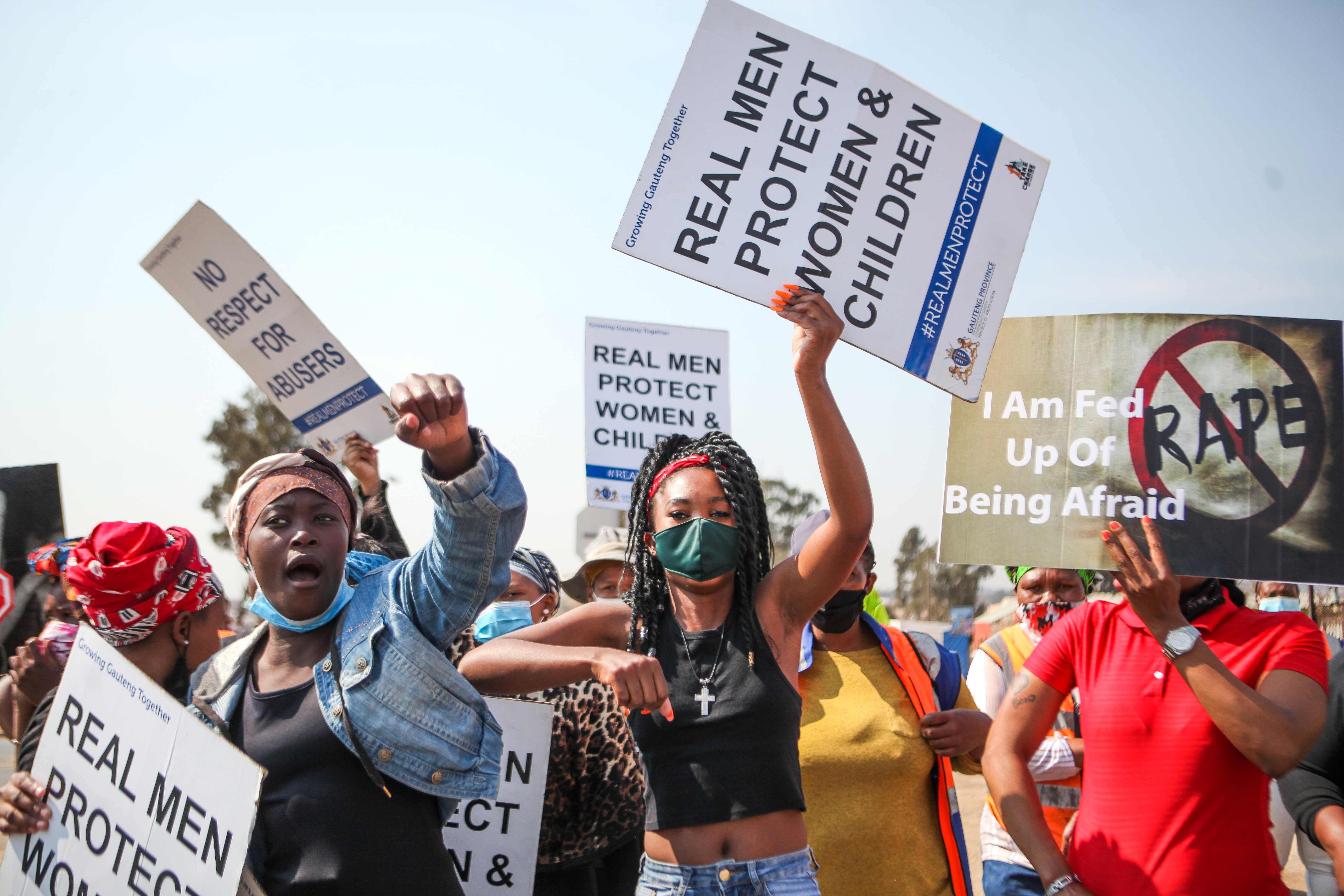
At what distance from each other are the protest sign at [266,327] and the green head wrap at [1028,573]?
350cm

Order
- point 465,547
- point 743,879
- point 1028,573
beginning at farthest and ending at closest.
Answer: point 1028,573 → point 743,879 → point 465,547

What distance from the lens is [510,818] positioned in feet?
11.6

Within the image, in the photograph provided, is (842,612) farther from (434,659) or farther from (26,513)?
(26,513)

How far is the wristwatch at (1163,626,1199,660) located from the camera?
267 cm

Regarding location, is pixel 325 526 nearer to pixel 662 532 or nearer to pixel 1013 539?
pixel 662 532

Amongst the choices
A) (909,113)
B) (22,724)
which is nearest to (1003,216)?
(909,113)

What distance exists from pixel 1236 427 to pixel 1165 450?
0.21 meters

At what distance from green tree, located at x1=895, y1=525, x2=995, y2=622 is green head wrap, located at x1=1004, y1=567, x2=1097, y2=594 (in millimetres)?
41112

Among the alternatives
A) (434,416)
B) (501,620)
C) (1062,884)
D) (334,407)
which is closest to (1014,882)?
(1062,884)

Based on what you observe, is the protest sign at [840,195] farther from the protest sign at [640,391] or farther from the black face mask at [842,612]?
the protest sign at [640,391]

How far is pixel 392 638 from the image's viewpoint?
8.27ft

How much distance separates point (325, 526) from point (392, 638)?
39 centimetres

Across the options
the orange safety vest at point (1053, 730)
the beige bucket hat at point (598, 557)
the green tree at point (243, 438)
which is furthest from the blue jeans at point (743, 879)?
the green tree at point (243, 438)

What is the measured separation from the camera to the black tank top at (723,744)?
2664 mm
